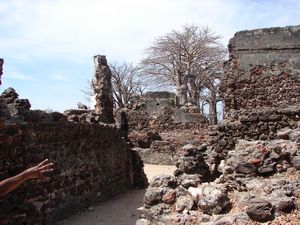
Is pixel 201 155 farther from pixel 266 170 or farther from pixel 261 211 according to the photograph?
pixel 261 211

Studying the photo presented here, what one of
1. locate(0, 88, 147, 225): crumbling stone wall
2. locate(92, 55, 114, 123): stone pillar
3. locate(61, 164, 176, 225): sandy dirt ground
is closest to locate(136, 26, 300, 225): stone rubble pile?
locate(61, 164, 176, 225): sandy dirt ground

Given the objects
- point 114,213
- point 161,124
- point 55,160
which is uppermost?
point 161,124

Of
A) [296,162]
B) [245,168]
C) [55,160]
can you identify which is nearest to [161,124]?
[55,160]

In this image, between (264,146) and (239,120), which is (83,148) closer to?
(239,120)

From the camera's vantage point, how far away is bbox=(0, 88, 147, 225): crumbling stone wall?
7039 mm

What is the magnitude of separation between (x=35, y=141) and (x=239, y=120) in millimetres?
3927

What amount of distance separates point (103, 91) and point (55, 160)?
664 centimetres

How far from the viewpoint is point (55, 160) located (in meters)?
8.43

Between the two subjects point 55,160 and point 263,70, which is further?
point 263,70

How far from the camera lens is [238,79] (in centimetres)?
1102

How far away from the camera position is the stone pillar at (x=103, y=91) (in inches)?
579

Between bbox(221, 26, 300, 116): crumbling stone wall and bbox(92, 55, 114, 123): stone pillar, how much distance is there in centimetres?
485

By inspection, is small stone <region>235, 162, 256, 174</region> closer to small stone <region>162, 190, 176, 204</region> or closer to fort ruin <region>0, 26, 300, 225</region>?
fort ruin <region>0, 26, 300, 225</region>

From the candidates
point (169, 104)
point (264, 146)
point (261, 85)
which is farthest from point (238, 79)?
point (169, 104)
